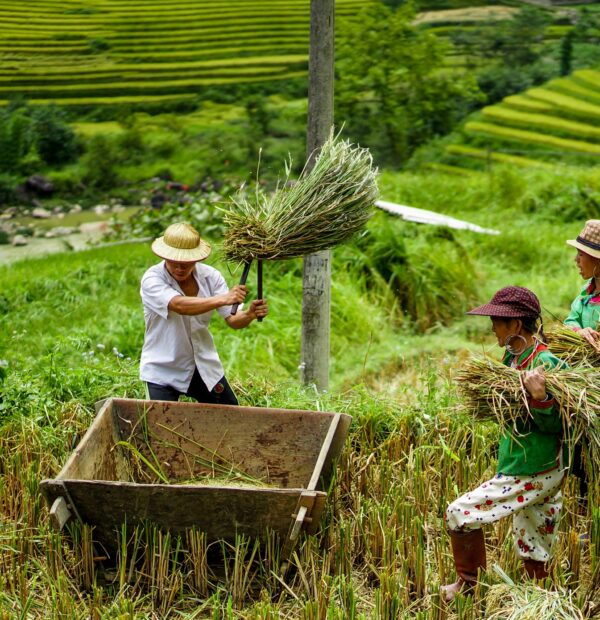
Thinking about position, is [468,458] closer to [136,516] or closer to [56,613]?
[136,516]

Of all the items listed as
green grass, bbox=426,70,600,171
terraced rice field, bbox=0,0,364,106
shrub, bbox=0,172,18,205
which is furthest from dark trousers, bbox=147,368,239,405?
green grass, bbox=426,70,600,171

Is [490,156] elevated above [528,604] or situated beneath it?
situated beneath

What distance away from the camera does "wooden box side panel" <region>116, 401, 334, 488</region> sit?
481cm

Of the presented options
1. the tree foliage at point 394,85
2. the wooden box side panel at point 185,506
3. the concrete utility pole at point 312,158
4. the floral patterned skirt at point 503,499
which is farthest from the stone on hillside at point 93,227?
the floral patterned skirt at point 503,499

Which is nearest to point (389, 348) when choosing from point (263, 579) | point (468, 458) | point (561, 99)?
point (468, 458)

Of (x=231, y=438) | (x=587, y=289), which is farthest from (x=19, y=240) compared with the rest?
(x=587, y=289)

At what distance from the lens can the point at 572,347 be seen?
4188mm

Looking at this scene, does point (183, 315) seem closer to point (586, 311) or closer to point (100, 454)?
point (100, 454)

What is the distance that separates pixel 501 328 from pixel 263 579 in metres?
1.48

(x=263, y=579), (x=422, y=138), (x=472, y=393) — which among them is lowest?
(x=422, y=138)

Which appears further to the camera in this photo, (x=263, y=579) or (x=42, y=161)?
(x=42, y=161)

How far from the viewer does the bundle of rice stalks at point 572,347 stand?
162 inches

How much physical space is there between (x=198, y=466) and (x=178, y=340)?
0.66 meters

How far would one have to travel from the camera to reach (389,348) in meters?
7.42
